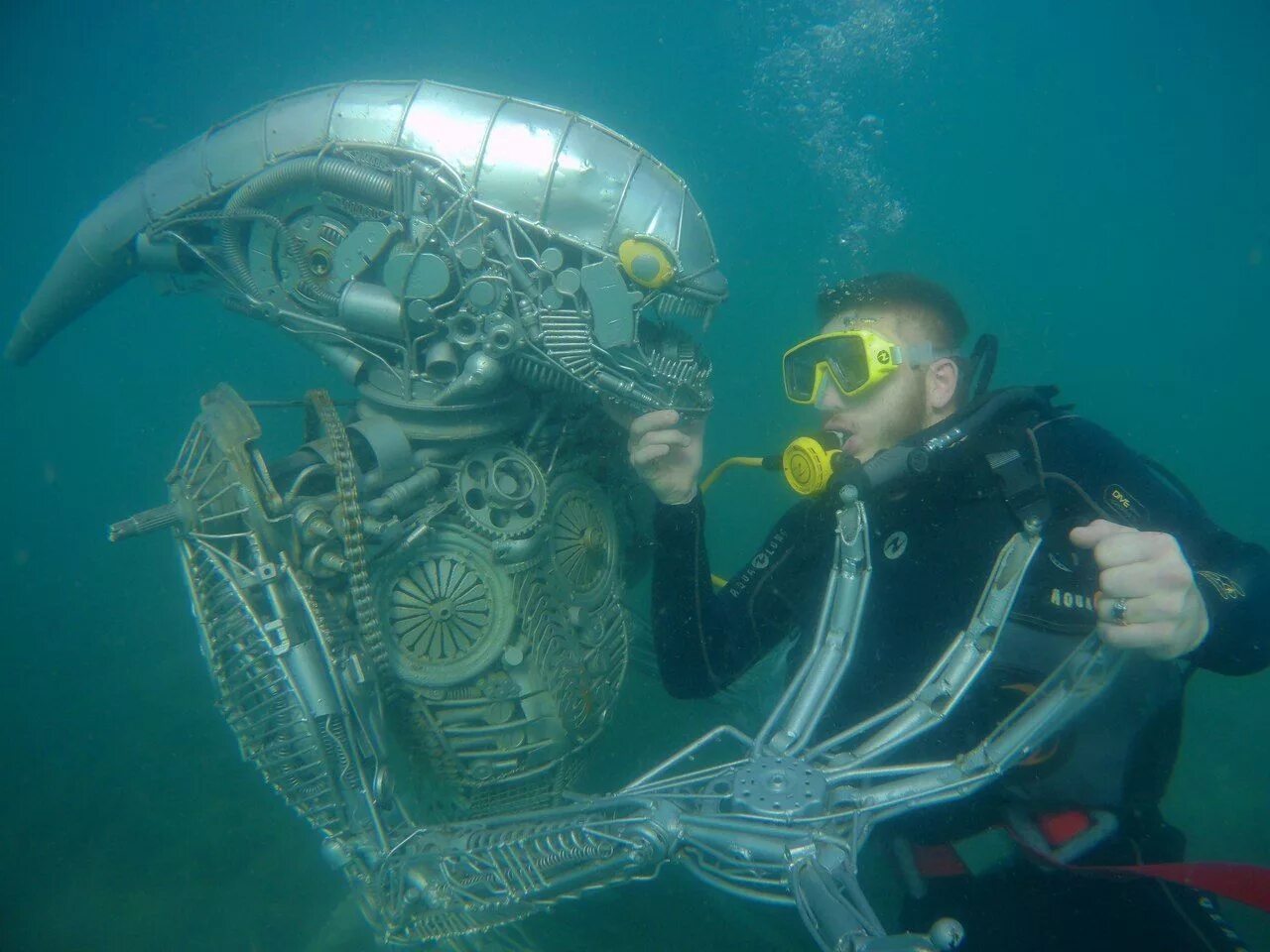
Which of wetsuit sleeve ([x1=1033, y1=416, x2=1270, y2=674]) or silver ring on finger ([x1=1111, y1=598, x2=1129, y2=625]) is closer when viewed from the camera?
silver ring on finger ([x1=1111, y1=598, x2=1129, y2=625])

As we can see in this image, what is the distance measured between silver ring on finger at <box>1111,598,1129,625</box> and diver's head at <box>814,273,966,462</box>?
1.44 m

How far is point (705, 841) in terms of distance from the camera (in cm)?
218

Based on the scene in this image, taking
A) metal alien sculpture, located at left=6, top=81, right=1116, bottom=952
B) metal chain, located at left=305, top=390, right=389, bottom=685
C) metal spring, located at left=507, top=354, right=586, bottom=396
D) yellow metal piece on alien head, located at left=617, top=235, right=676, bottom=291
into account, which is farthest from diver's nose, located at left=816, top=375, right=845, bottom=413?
metal chain, located at left=305, top=390, right=389, bottom=685

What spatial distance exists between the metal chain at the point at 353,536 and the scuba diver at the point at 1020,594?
53.2 inches

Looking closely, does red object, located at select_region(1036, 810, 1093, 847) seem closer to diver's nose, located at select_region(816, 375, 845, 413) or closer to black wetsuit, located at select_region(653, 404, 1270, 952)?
black wetsuit, located at select_region(653, 404, 1270, 952)

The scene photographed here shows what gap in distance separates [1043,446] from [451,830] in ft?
10.6

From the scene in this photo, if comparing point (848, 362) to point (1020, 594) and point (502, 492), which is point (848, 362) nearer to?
point (1020, 594)

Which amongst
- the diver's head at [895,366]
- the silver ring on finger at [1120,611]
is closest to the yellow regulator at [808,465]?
the diver's head at [895,366]

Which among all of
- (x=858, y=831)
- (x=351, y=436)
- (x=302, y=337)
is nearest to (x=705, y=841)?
(x=858, y=831)

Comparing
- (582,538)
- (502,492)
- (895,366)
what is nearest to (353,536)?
(502,492)

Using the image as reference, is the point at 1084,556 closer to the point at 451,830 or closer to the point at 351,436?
the point at 451,830

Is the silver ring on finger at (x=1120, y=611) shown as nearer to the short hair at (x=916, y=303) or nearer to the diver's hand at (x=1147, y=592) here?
the diver's hand at (x=1147, y=592)

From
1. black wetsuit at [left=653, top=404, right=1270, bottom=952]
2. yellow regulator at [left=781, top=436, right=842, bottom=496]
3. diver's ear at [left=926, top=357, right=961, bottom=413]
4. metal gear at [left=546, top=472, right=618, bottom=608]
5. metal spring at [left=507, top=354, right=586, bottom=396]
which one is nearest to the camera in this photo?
black wetsuit at [left=653, top=404, right=1270, bottom=952]

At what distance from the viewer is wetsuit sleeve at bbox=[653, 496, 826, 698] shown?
12.0 feet
